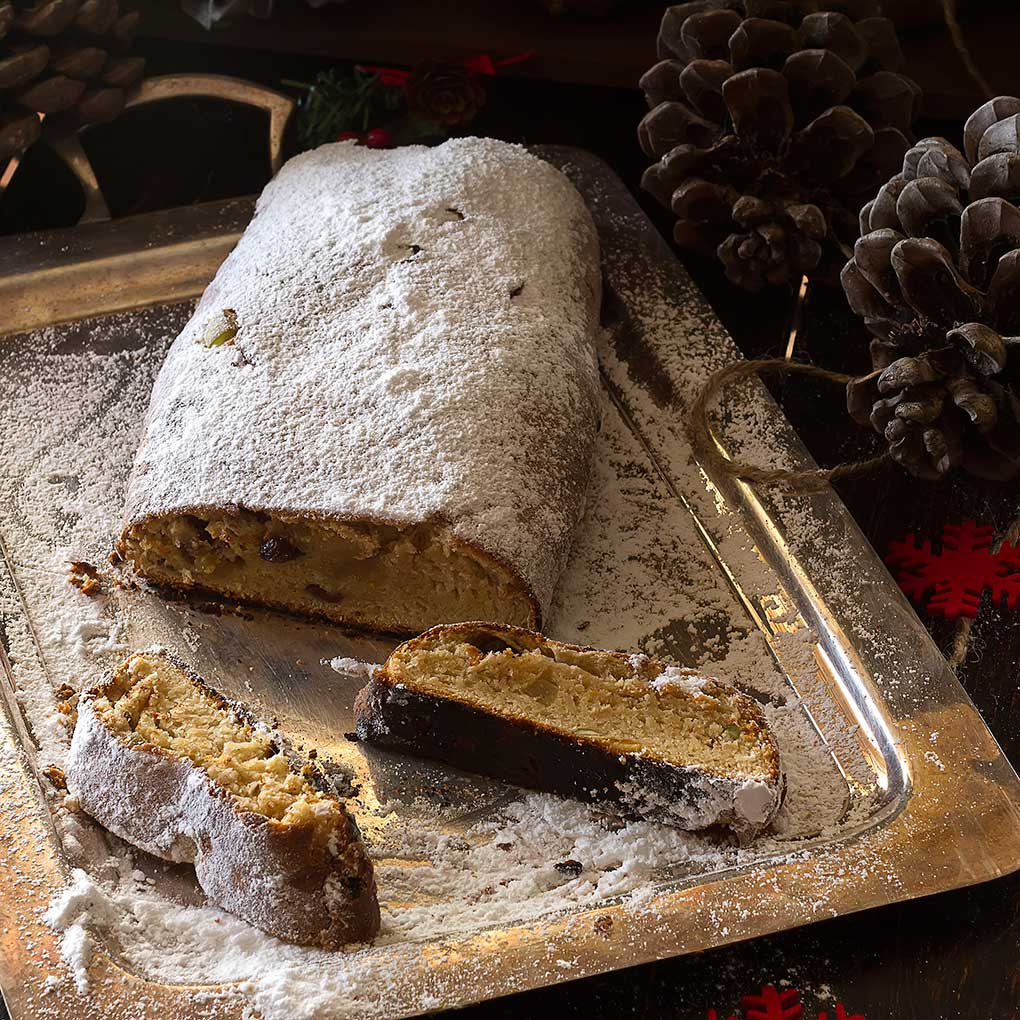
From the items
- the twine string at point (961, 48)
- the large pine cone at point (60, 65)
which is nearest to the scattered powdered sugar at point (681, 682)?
the twine string at point (961, 48)

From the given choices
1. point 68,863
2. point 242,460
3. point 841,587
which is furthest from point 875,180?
point 68,863

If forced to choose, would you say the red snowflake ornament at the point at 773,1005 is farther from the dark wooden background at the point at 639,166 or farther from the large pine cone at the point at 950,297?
the large pine cone at the point at 950,297

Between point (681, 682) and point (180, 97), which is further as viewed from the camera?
point (180, 97)

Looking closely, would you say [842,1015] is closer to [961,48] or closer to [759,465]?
[759,465]

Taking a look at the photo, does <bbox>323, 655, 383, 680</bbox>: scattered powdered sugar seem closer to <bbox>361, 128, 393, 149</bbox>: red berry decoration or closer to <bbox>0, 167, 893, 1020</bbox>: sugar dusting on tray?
<bbox>0, 167, 893, 1020</bbox>: sugar dusting on tray

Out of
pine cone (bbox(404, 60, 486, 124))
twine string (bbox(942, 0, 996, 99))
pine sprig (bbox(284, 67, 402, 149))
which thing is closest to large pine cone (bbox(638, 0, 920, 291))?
twine string (bbox(942, 0, 996, 99))

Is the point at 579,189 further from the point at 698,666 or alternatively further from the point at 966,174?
the point at 698,666

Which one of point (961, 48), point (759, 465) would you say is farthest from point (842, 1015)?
point (961, 48)
